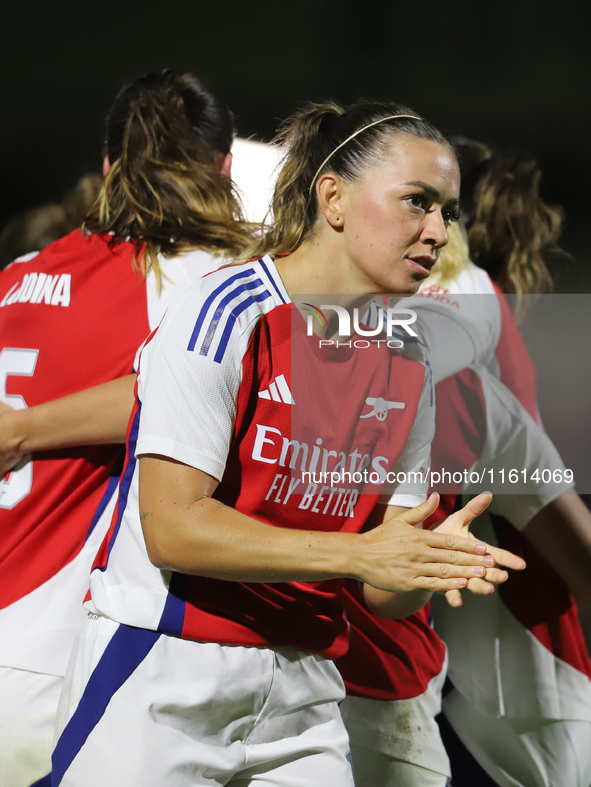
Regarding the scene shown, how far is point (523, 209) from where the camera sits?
6.88 ft

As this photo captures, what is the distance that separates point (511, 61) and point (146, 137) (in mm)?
1324

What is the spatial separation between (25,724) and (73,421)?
0.49 m

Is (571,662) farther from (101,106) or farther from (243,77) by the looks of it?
(101,106)

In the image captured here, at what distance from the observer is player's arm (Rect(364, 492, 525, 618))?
0.94 metres

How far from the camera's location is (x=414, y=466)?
1238 mm

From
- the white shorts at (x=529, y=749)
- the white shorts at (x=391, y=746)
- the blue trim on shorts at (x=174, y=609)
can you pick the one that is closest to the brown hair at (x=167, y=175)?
the blue trim on shorts at (x=174, y=609)

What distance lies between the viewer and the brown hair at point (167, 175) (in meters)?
1.40

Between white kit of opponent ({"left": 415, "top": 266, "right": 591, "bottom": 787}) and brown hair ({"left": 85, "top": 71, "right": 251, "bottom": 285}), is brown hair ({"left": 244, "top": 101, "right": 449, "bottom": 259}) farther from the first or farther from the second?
white kit of opponent ({"left": 415, "top": 266, "right": 591, "bottom": 787})

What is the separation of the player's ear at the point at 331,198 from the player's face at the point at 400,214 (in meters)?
0.01

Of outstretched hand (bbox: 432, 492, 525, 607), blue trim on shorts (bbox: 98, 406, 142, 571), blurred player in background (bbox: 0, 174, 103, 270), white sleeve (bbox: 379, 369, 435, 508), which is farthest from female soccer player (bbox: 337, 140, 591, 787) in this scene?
blurred player in background (bbox: 0, 174, 103, 270)

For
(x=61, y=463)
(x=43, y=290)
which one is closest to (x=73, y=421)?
(x=61, y=463)

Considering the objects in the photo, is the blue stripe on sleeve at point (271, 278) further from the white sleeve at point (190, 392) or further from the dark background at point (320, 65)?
the dark background at point (320, 65)

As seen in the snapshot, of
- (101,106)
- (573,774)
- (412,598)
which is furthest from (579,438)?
(101,106)

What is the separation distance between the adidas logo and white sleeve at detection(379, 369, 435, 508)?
25 centimetres
